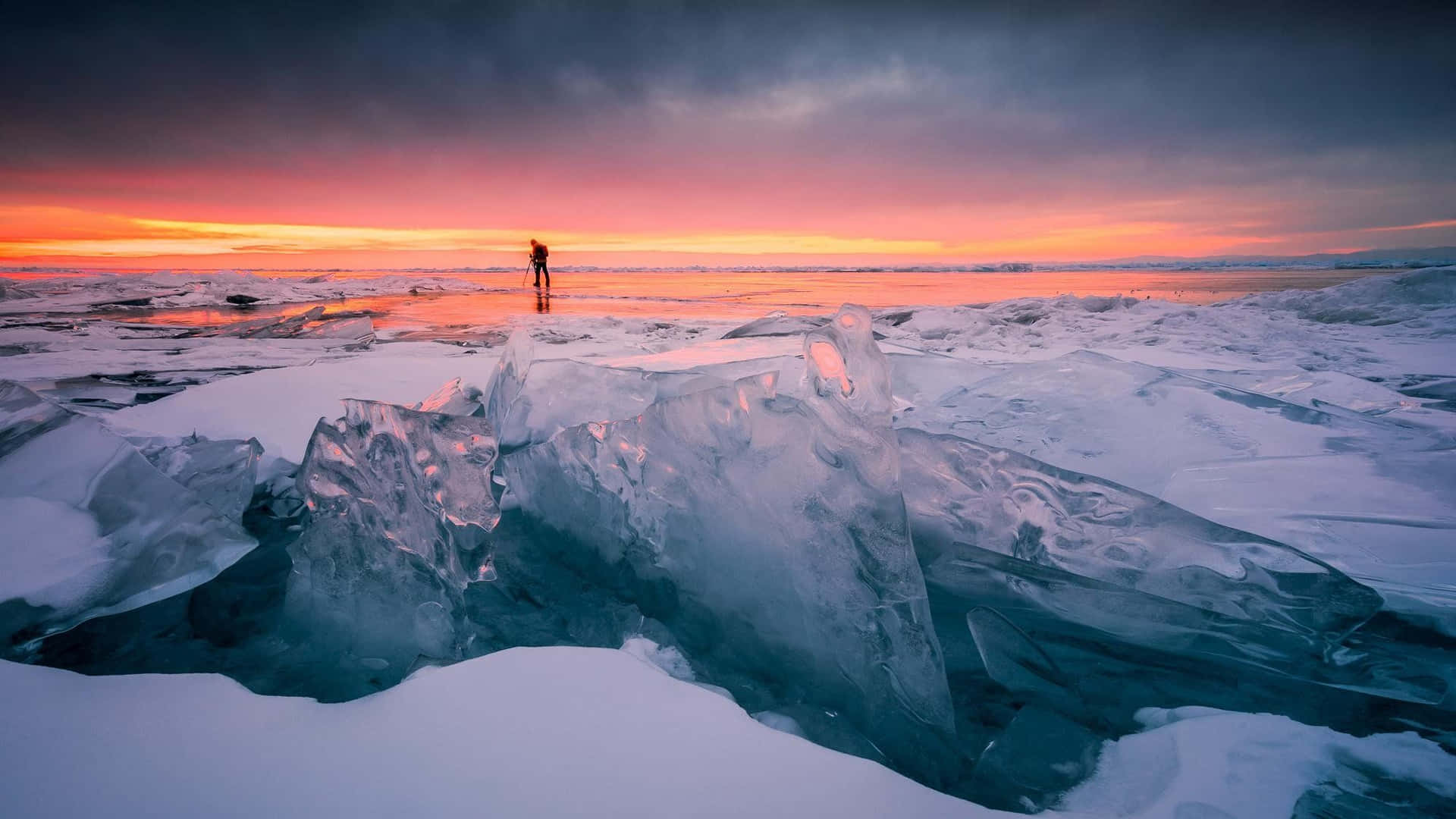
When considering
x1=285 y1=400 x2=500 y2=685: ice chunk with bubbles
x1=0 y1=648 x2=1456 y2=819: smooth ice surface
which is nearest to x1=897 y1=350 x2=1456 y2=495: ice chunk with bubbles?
x1=0 y1=648 x2=1456 y2=819: smooth ice surface

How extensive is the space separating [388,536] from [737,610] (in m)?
0.74

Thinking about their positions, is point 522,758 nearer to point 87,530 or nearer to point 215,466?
point 87,530

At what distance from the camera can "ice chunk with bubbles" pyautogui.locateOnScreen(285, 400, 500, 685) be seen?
108cm

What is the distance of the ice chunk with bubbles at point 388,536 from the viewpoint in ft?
3.54

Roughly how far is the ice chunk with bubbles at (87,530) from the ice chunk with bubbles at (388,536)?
11.4 inches

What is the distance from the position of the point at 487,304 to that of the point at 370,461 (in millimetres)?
9152

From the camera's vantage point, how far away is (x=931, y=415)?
92.6 inches

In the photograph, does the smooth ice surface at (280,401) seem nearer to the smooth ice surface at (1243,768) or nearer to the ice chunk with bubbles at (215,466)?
the ice chunk with bubbles at (215,466)

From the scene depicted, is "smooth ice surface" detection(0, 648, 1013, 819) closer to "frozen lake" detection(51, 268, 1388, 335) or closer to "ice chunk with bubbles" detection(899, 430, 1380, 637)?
"ice chunk with bubbles" detection(899, 430, 1380, 637)

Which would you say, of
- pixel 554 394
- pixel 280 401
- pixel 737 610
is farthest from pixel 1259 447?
pixel 280 401

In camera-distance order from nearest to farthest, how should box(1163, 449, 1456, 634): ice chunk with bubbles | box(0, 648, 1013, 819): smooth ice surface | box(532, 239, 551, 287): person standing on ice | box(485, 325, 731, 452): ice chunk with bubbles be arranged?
box(0, 648, 1013, 819): smooth ice surface < box(1163, 449, 1456, 634): ice chunk with bubbles < box(485, 325, 731, 452): ice chunk with bubbles < box(532, 239, 551, 287): person standing on ice

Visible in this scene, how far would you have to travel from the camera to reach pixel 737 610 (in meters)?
1.19

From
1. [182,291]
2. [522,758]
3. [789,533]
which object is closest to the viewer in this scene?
[522,758]

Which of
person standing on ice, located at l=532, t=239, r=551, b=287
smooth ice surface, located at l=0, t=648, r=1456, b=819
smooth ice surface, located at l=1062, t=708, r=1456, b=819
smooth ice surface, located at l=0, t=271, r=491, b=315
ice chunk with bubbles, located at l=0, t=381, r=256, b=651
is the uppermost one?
person standing on ice, located at l=532, t=239, r=551, b=287
